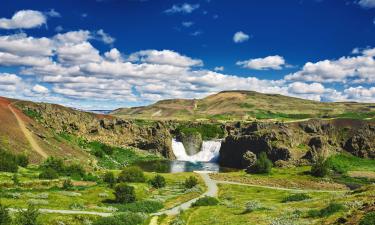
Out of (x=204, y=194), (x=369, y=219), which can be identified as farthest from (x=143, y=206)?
(x=369, y=219)

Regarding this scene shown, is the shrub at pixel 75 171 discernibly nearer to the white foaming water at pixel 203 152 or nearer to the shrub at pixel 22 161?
the shrub at pixel 22 161

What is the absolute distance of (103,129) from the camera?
162 metres

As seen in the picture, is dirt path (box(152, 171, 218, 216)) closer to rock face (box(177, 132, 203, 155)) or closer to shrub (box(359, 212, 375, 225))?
shrub (box(359, 212, 375, 225))

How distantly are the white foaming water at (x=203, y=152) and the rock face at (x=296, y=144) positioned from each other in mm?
8777

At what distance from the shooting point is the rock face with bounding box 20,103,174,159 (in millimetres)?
140000

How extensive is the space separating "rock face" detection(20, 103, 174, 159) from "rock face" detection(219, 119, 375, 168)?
26.5m

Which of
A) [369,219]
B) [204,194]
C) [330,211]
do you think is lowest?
[204,194]

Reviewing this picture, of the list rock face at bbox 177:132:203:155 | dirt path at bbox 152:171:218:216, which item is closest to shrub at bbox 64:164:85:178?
dirt path at bbox 152:171:218:216

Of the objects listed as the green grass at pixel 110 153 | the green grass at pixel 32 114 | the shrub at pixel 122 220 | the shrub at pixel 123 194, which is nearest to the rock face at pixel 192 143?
the green grass at pixel 110 153

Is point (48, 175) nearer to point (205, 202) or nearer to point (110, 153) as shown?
point (205, 202)

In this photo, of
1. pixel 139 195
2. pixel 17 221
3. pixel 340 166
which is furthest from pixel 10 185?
pixel 340 166

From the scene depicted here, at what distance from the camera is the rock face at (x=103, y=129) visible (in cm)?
14000

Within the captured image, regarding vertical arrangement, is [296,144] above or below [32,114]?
below

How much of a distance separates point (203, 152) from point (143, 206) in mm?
114328
